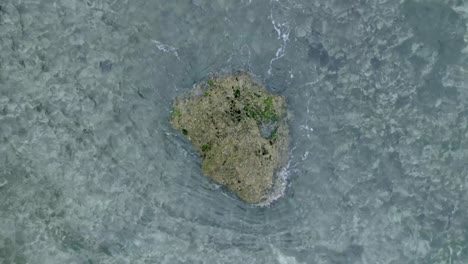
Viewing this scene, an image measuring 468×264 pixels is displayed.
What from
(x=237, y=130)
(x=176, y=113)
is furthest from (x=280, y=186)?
(x=176, y=113)

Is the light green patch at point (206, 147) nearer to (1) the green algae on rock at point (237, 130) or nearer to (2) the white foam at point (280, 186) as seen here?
(1) the green algae on rock at point (237, 130)

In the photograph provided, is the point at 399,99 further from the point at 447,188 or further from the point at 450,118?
the point at 447,188

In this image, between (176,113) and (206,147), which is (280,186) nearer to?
(206,147)

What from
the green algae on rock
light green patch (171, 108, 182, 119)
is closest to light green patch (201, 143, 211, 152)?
the green algae on rock

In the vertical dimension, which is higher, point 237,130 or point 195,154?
point 237,130

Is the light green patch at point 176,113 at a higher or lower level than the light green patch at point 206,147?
higher

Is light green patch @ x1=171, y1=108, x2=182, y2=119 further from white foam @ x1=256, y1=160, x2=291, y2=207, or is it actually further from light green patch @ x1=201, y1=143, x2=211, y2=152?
white foam @ x1=256, y1=160, x2=291, y2=207

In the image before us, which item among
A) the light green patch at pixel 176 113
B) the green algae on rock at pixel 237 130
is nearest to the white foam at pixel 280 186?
the green algae on rock at pixel 237 130
